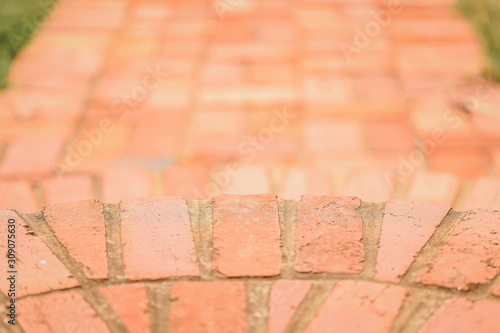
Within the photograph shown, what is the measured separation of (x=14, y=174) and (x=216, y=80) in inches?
36.1

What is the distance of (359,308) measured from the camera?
3.06 ft

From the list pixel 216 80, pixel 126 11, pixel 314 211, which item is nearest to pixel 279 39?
pixel 216 80

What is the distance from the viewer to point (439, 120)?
2133 mm

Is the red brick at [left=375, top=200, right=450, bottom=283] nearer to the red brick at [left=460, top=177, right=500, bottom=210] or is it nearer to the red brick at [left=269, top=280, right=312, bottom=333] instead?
the red brick at [left=269, top=280, right=312, bottom=333]

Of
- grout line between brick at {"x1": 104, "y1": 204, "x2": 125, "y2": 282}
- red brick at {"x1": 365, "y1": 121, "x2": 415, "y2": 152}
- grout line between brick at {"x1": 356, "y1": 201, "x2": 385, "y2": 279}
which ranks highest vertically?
grout line between brick at {"x1": 356, "y1": 201, "x2": 385, "y2": 279}

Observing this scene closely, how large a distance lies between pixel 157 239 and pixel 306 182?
77cm

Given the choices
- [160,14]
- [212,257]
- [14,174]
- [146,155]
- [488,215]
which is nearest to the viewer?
[212,257]

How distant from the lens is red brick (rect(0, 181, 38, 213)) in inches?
62.3

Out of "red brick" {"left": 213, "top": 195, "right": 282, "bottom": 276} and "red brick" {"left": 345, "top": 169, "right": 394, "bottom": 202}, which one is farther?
"red brick" {"left": 345, "top": 169, "right": 394, "bottom": 202}

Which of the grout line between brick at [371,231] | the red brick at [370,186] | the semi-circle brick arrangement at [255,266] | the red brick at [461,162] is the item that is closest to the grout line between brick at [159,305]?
the semi-circle brick arrangement at [255,266]

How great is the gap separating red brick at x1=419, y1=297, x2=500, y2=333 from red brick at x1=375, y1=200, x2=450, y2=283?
97 mm

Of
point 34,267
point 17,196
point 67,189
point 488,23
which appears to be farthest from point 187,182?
point 488,23

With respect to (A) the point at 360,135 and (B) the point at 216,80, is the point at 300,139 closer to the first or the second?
(A) the point at 360,135

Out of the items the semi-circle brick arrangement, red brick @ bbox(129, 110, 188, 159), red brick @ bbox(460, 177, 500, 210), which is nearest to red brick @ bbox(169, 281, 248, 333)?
the semi-circle brick arrangement
